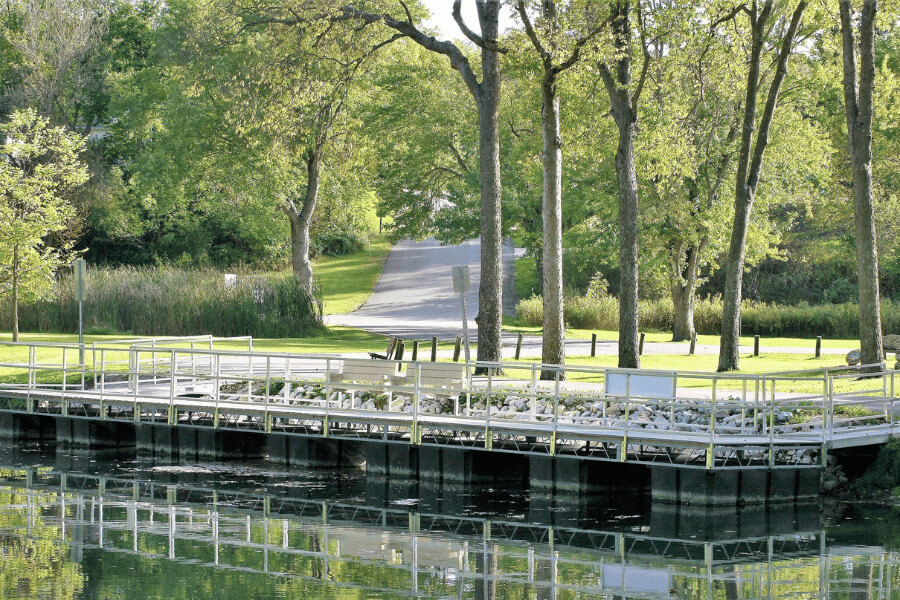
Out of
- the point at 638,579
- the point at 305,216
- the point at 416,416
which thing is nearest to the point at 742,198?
the point at 416,416

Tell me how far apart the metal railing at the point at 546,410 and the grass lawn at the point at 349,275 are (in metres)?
32.6

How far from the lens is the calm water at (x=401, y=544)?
50.1ft

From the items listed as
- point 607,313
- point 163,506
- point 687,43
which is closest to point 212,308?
point 607,313

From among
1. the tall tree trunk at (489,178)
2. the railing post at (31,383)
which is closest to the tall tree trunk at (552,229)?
the tall tree trunk at (489,178)

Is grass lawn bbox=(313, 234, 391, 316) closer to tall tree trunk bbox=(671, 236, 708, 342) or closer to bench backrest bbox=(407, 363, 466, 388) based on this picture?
tall tree trunk bbox=(671, 236, 708, 342)

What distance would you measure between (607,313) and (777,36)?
63.4 feet

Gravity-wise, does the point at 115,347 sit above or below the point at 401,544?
above

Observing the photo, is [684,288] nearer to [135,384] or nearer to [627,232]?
[627,232]

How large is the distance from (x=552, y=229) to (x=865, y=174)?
7274 mm

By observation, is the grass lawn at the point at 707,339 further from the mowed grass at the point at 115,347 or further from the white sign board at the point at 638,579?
the white sign board at the point at 638,579

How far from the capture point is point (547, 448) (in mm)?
21469

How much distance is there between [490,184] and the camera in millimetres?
28250

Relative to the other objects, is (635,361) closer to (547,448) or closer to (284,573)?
(547,448)

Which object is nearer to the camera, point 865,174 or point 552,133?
point 865,174
